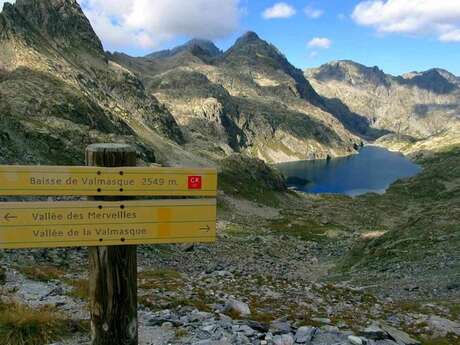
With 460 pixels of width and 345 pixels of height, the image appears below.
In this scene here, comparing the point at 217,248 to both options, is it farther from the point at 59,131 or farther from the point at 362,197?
the point at 362,197

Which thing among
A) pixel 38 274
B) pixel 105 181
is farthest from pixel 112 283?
pixel 38 274

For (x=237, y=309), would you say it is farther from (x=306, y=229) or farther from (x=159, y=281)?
(x=306, y=229)

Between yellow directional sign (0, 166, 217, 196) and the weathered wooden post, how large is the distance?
0.72 ft

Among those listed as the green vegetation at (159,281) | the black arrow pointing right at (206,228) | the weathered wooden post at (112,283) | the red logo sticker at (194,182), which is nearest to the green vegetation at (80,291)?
the green vegetation at (159,281)

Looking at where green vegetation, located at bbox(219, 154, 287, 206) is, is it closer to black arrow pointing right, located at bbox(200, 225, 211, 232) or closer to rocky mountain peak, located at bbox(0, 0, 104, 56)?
rocky mountain peak, located at bbox(0, 0, 104, 56)

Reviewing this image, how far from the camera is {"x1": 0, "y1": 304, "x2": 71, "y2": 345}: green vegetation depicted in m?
9.74

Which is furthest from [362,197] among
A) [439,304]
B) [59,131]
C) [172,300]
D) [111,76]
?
[172,300]

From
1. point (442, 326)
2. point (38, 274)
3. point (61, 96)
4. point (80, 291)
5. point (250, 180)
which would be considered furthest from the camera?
point (250, 180)

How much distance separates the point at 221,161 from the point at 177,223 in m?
163

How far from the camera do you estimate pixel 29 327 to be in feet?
33.4

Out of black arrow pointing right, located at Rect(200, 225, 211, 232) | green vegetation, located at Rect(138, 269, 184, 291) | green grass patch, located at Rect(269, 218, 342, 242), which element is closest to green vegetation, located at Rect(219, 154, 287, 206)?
green grass patch, located at Rect(269, 218, 342, 242)

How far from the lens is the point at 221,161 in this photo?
17062 centimetres

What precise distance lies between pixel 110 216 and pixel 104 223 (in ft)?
0.46

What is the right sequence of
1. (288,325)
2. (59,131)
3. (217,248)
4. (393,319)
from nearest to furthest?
(288,325)
(393,319)
(217,248)
(59,131)
